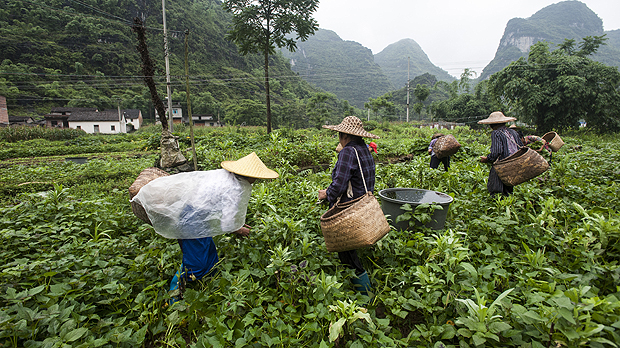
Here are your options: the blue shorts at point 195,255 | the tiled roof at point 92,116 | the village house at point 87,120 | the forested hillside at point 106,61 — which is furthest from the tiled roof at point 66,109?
the blue shorts at point 195,255

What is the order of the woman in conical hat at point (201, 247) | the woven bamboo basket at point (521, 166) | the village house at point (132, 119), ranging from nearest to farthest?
the woman in conical hat at point (201, 247)
the woven bamboo basket at point (521, 166)
the village house at point (132, 119)

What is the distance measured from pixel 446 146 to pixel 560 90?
64.3ft

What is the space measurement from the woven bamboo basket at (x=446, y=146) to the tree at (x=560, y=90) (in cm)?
1811

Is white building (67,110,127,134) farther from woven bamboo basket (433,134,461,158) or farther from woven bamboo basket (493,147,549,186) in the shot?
woven bamboo basket (493,147,549,186)

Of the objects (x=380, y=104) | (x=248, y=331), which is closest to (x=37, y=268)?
(x=248, y=331)

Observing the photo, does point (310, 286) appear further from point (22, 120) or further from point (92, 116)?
point (22, 120)

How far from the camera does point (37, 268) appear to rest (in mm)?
1940

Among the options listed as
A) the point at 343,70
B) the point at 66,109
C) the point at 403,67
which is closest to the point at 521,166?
the point at 66,109

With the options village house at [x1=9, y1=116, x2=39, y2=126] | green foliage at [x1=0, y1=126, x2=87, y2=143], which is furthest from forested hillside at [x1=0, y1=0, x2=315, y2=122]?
green foliage at [x1=0, y1=126, x2=87, y2=143]

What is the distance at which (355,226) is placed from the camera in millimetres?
1956

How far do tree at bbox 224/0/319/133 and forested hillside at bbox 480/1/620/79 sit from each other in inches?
4907

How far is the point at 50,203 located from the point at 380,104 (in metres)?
41.8

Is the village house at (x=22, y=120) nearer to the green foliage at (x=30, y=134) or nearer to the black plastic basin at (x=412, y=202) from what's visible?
the green foliage at (x=30, y=134)

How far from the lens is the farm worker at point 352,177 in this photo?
89.3 inches
